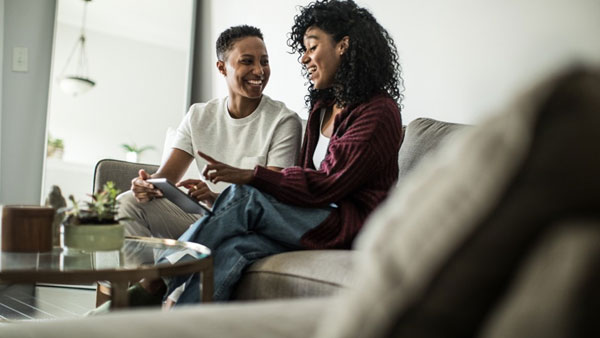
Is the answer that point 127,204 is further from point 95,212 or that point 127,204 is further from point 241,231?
point 95,212

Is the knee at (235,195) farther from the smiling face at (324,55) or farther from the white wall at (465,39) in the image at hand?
the white wall at (465,39)

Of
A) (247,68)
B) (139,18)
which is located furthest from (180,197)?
(139,18)

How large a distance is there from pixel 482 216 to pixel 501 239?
1 cm

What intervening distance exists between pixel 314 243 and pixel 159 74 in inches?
88.3

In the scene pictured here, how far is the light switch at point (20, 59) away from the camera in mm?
3463

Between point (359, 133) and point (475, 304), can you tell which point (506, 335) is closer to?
point (475, 304)

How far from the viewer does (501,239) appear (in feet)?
0.97

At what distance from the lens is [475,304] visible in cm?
31

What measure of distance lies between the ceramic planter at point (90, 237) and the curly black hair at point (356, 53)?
2.95 ft

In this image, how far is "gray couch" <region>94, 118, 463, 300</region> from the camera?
5.14 ft

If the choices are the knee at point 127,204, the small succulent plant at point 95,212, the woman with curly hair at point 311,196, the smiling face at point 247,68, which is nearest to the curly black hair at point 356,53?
the woman with curly hair at point 311,196

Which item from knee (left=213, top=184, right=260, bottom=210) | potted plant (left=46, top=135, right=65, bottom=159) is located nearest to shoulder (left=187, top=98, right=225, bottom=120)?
knee (left=213, top=184, right=260, bottom=210)

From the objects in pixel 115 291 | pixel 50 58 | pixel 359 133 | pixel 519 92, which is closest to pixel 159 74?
pixel 50 58

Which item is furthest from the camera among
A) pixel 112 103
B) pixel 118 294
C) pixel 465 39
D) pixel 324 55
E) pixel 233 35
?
pixel 112 103
